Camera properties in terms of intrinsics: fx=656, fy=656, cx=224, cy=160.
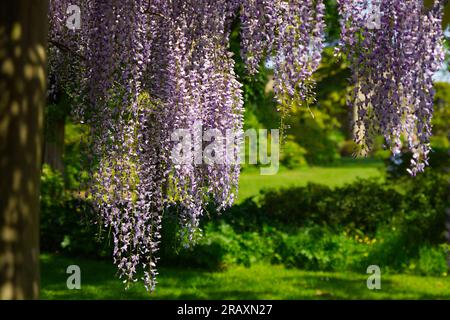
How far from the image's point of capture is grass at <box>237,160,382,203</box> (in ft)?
64.9

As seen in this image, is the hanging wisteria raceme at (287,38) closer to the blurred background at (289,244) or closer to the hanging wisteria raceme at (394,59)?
the hanging wisteria raceme at (394,59)

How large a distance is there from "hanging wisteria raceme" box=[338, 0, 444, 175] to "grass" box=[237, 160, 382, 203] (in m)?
13.8

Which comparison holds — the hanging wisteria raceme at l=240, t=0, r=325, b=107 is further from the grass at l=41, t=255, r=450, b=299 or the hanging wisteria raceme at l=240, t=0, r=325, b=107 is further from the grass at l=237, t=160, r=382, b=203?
the grass at l=237, t=160, r=382, b=203

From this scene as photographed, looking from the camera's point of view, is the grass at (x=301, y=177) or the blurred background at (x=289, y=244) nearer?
the blurred background at (x=289, y=244)

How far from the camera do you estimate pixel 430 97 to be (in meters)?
4.39

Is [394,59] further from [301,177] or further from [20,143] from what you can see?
[301,177]

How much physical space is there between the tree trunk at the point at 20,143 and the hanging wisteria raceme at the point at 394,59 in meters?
2.10

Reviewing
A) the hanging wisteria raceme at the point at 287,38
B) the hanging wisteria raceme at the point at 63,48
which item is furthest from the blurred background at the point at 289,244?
the hanging wisteria raceme at the point at 287,38

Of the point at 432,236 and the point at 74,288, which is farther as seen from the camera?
the point at 432,236

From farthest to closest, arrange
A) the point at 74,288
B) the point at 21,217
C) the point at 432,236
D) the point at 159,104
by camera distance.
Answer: the point at 432,236
the point at 74,288
the point at 159,104
the point at 21,217

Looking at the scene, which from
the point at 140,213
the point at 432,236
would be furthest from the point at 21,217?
the point at 432,236

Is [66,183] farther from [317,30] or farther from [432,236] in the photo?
[317,30]

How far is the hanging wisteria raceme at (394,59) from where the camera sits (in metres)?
4.22
